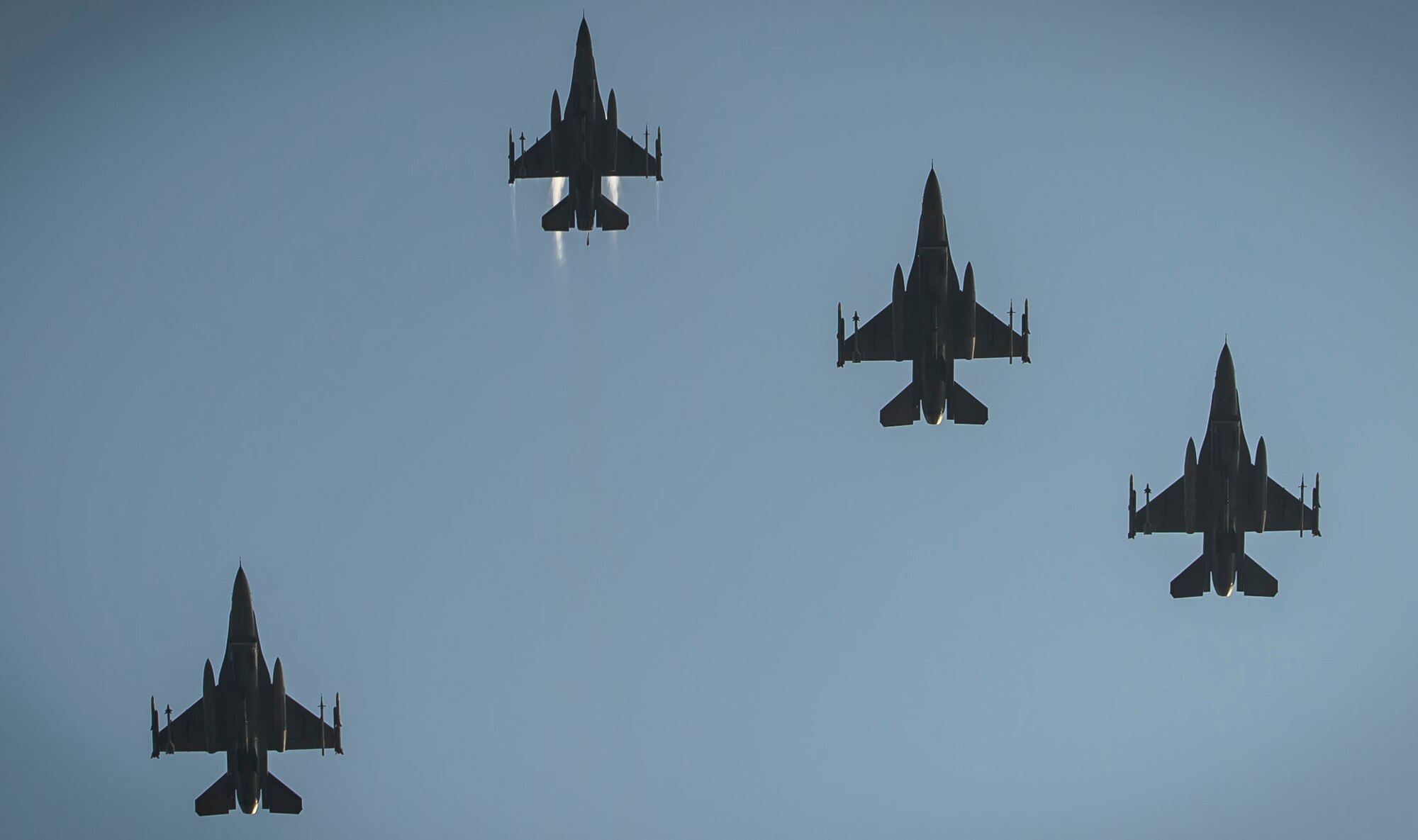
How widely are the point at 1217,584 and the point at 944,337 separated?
448 inches

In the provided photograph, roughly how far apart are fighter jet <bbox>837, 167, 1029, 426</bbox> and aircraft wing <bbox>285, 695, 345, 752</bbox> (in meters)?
20.8

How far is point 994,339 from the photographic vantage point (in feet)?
224

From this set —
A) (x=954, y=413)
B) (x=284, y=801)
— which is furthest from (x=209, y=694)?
(x=954, y=413)

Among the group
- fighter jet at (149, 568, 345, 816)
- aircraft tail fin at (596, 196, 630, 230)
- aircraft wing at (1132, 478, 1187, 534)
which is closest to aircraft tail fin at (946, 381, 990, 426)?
aircraft wing at (1132, 478, 1187, 534)

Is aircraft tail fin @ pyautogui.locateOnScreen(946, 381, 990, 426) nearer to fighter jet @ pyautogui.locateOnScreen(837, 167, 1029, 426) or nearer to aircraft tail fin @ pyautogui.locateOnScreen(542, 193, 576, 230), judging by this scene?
fighter jet @ pyautogui.locateOnScreen(837, 167, 1029, 426)

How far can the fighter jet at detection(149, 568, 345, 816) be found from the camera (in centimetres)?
6425

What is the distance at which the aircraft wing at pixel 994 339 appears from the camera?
67.8 m

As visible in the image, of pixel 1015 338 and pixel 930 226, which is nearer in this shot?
pixel 930 226

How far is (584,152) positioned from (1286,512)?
2514cm

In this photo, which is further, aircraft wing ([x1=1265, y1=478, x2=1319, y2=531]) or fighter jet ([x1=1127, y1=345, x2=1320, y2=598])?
aircraft wing ([x1=1265, y1=478, x2=1319, y2=531])

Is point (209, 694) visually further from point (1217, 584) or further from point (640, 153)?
point (1217, 584)

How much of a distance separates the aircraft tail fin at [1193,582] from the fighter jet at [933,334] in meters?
8.01

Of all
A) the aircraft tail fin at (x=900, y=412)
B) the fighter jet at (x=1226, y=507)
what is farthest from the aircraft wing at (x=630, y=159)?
the fighter jet at (x=1226, y=507)

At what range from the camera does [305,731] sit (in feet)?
231
